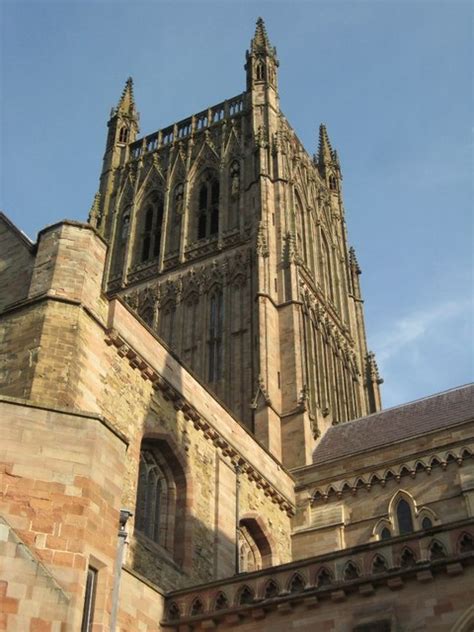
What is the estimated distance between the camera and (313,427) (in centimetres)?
3031

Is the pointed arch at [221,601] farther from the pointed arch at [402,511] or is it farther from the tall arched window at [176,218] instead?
the tall arched window at [176,218]

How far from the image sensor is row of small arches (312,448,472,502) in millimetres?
24172

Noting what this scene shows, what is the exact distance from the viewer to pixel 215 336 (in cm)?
3409

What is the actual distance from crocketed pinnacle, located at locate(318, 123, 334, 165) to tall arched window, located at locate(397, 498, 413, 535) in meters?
27.5

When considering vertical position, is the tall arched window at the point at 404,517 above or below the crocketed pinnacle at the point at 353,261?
below

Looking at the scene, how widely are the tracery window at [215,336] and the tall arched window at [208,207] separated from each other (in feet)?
14.3

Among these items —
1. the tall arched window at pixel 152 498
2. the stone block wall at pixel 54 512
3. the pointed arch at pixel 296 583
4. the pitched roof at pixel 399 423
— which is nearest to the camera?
the stone block wall at pixel 54 512

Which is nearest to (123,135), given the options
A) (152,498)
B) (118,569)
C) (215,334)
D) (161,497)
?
(215,334)

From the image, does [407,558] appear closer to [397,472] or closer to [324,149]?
[397,472]

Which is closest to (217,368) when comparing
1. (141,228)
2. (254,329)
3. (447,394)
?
(254,329)

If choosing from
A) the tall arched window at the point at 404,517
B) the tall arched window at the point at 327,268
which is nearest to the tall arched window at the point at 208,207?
the tall arched window at the point at 327,268

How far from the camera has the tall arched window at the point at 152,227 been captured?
40.2 metres

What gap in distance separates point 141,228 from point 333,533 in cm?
2111

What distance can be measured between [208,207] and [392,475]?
749 inches
